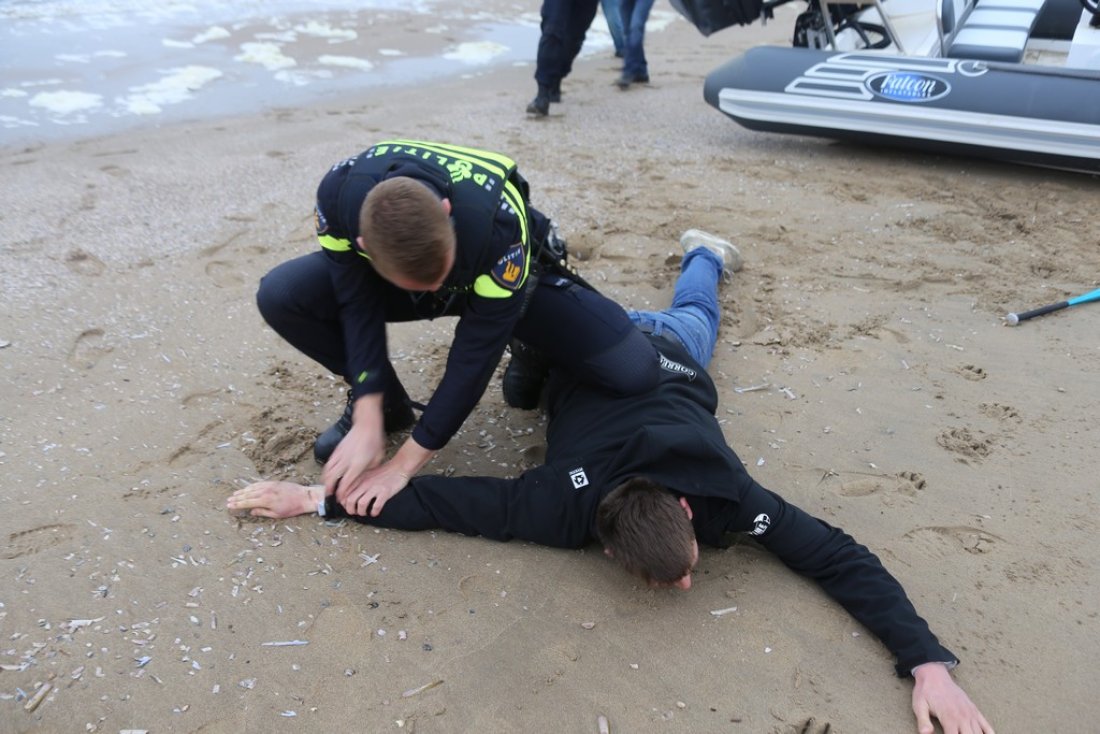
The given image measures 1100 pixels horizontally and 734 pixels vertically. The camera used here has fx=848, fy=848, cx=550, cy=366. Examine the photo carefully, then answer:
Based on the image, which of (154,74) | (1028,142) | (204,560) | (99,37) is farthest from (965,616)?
(99,37)

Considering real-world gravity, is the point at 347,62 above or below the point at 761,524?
above

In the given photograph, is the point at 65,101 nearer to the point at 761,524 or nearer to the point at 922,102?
the point at 922,102

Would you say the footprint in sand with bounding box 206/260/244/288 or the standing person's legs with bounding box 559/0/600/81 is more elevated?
the standing person's legs with bounding box 559/0/600/81

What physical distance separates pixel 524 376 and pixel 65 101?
17.2ft

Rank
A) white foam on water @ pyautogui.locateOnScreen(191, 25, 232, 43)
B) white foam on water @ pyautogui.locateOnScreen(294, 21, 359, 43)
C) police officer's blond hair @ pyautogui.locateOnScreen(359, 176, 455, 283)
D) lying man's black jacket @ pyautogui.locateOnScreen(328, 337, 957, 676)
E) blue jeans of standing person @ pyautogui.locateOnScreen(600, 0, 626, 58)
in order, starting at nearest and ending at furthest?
police officer's blond hair @ pyautogui.locateOnScreen(359, 176, 455, 283) < lying man's black jacket @ pyautogui.locateOnScreen(328, 337, 957, 676) < white foam on water @ pyautogui.locateOnScreen(191, 25, 232, 43) < blue jeans of standing person @ pyautogui.locateOnScreen(600, 0, 626, 58) < white foam on water @ pyautogui.locateOnScreen(294, 21, 359, 43)

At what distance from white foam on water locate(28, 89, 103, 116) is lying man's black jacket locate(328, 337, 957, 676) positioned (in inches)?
203

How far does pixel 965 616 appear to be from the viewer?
2189mm

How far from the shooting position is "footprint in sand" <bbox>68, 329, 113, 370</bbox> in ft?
10.2

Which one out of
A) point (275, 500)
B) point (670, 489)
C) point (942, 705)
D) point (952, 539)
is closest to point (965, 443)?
point (952, 539)

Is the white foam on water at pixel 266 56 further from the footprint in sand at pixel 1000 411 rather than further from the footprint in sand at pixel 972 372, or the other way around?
the footprint in sand at pixel 1000 411

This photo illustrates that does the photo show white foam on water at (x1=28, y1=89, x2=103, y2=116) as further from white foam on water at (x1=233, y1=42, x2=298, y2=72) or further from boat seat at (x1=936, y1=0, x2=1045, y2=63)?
boat seat at (x1=936, y1=0, x2=1045, y2=63)

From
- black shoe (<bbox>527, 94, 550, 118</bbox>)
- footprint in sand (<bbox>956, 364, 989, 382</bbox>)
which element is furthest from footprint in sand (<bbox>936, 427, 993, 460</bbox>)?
black shoe (<bbox>527, 94, 550, 118</bbox>)

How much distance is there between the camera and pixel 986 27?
5902 millimetres

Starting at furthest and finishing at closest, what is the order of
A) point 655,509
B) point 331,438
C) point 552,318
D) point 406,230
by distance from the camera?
point 331,438 → point 552,318 → point 655,509 → point 406,230
